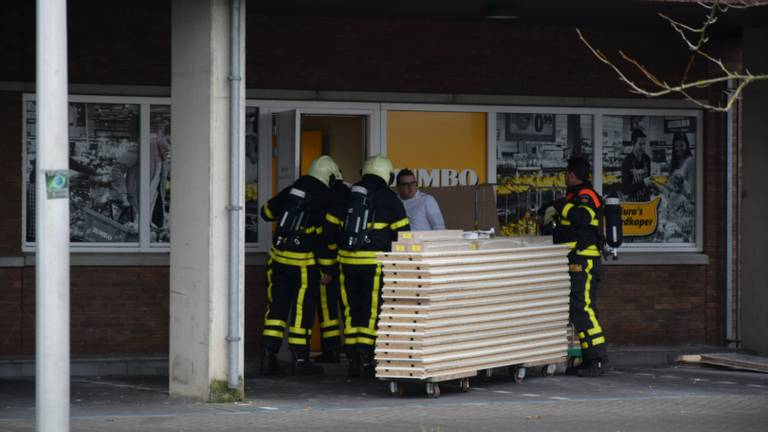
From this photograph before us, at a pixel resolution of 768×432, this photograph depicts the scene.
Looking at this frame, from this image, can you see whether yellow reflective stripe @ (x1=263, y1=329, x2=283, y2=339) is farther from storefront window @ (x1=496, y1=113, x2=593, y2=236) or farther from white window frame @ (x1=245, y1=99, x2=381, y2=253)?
storefront window @ (x1=496, y1=113, x2=593, y2=236)

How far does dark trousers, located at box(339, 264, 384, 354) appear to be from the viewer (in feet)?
42.5

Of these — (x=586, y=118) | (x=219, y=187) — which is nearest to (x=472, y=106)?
(x=586, y=118)

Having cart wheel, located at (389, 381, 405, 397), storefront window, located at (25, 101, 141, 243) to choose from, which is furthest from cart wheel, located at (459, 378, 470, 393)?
storefront window, located at (25, 101, 141, 243)

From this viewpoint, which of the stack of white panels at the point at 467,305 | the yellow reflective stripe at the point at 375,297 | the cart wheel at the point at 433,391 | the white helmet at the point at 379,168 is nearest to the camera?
the stack of white panels at the point at 467,305

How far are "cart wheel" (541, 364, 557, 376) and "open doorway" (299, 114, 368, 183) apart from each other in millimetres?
3285

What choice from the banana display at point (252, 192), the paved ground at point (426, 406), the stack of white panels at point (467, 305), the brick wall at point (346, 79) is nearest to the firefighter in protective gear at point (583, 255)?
the stack of white panels at point (467, 305)

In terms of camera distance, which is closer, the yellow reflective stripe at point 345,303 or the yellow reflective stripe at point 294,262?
the yellow reflective stripe at point 345,303

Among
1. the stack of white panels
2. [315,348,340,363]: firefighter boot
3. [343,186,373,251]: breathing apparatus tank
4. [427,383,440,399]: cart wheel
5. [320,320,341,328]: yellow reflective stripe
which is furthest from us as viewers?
[315,348,340,363]: firefighter boot

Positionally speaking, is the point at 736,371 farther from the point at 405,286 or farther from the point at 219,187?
the point at 219,187

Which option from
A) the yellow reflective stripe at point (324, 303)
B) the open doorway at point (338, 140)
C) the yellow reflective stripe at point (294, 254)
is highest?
the open doorway at point (338, 140)

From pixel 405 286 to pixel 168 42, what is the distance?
451 centimetres

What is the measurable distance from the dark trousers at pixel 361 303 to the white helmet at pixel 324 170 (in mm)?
941

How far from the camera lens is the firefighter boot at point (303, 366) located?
13477mm

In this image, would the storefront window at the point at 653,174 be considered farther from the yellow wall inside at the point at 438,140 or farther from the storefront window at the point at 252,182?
the storefront window at the point at 252,182
